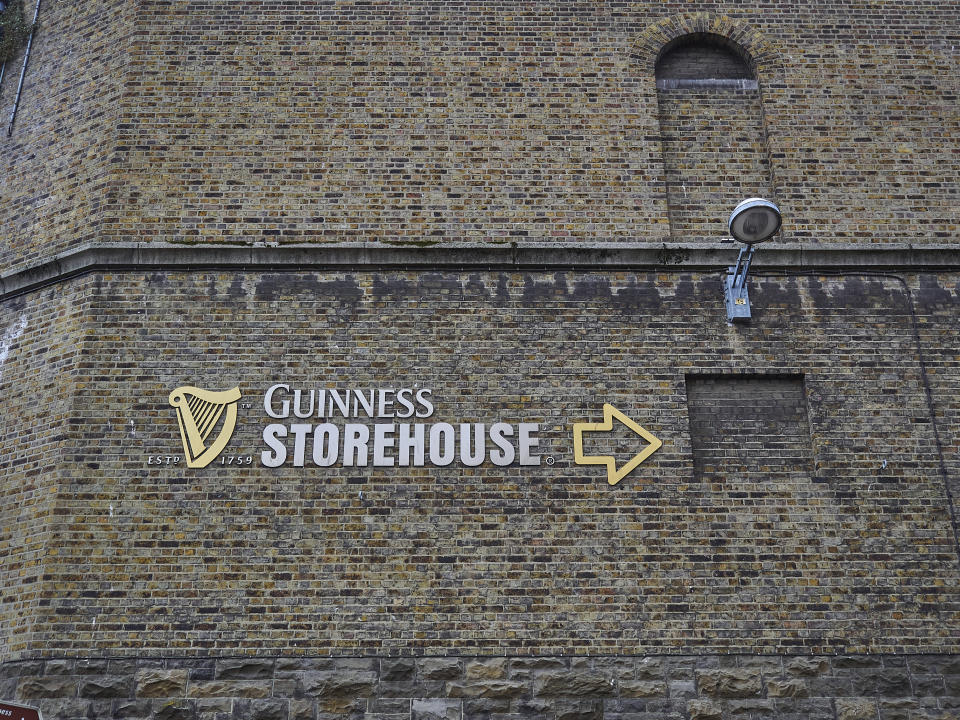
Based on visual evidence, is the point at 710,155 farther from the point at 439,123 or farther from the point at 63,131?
the point at 63,131

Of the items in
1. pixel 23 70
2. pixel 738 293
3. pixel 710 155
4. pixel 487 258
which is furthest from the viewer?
pixel 23 70

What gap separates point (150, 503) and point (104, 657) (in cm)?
136

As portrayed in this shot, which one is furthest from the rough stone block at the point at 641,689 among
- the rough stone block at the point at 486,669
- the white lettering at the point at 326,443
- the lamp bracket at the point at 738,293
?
the lamp bracket at the point at 738,293

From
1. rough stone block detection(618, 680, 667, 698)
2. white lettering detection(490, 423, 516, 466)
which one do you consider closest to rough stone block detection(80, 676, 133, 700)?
white lettering detection(490, 423, 516, 466)

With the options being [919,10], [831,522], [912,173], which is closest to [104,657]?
[831,522]

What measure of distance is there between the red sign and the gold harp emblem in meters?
2.45

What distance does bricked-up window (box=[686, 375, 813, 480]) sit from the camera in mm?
9141

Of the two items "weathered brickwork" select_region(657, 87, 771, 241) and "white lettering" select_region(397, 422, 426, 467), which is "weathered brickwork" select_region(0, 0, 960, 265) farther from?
"white lettering" select_region(397, 422, 426, 467)

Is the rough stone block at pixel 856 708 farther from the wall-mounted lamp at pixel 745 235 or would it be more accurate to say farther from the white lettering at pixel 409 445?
the white lettering at pixel 409 445

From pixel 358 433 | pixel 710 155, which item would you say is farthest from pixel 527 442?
pixel 710 155

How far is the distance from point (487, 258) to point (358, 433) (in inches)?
87.6

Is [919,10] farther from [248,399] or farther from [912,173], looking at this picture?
[248,399]

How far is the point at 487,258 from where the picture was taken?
9922 millimetres

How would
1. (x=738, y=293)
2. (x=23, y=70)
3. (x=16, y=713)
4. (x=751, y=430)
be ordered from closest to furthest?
(x=16, y=713) < (x=751, y=430) < (x=738, y=293) < (x=23, y=70)
